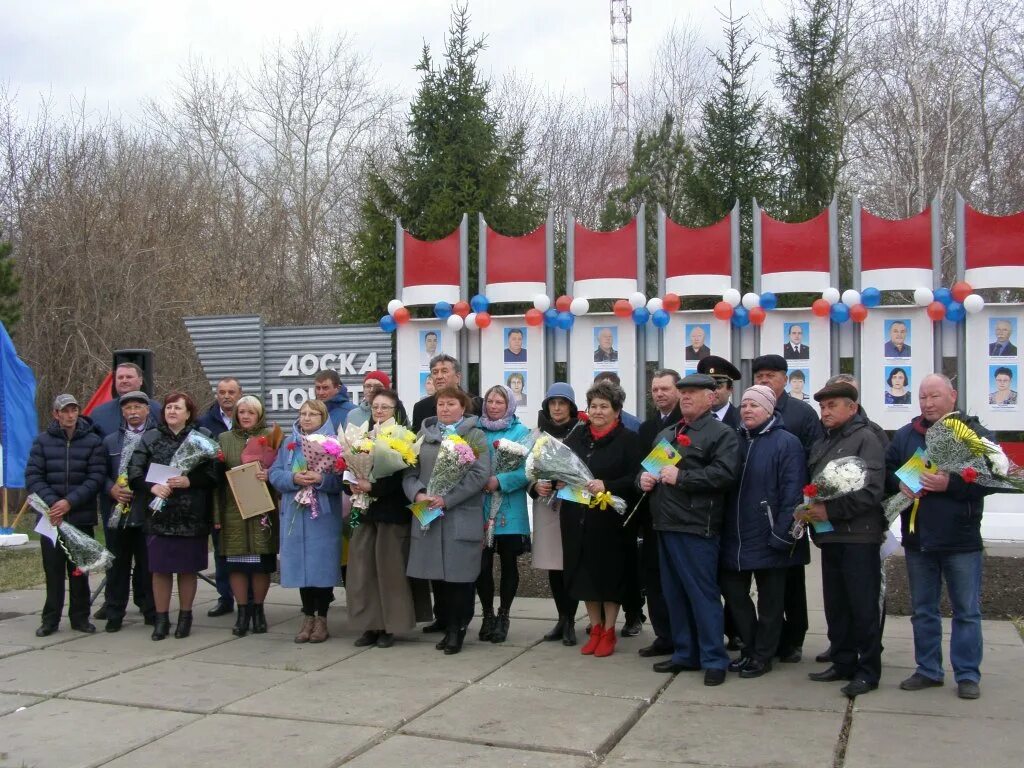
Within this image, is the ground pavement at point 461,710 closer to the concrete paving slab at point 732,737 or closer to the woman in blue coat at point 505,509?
the concrete paving slab at point 732,737

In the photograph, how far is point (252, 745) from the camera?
503 cm

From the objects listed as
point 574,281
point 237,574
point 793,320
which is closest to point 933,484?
point 237,574

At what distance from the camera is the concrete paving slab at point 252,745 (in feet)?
15.7

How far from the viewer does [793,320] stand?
11.9 m

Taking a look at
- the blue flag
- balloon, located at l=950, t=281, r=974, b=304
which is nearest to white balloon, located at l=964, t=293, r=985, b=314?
balloon, located at l=950, t=281, r=974, b=304

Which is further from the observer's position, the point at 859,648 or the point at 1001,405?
the point at 1001,405

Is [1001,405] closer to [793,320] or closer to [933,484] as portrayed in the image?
[793,320]

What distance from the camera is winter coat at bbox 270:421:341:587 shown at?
7250mm

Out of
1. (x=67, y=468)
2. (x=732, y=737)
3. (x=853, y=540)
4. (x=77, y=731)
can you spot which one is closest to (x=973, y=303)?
(x=853, y=540)

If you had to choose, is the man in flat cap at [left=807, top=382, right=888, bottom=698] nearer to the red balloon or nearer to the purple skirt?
the purple skirt

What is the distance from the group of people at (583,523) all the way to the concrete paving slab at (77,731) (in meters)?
1.74

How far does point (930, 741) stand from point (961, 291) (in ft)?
24.5

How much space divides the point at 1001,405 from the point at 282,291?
2124 centimetres

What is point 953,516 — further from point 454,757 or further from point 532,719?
point 454,757
